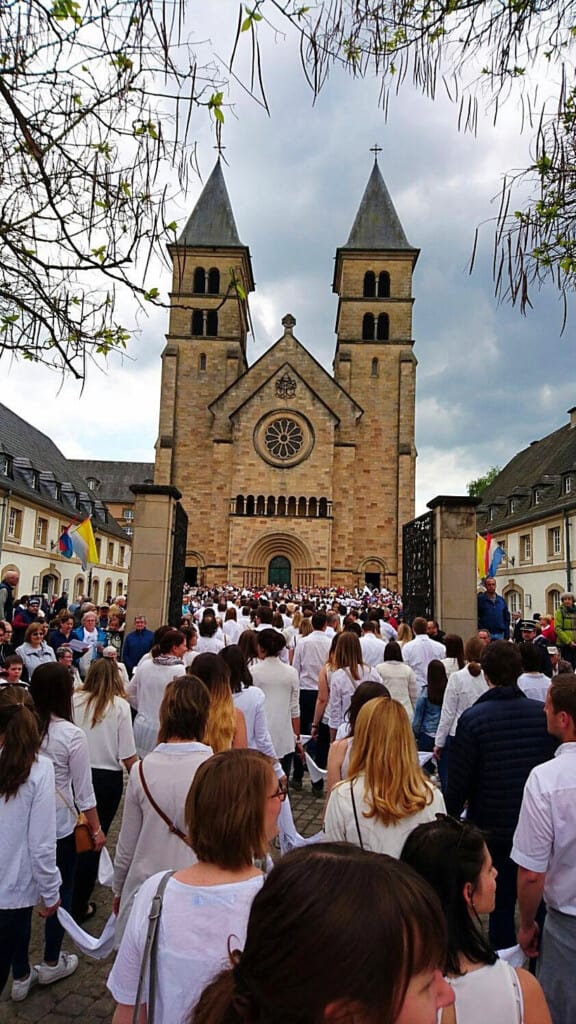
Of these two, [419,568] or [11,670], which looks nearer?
[11,670]

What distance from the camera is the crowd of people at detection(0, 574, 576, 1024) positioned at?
41.5 inches

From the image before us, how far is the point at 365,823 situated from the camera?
9.68 feet

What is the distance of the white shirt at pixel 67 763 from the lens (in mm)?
3875

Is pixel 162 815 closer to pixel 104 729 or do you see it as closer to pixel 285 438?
pixel 104 729

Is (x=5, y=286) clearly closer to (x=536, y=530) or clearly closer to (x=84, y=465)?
(x=536, y=530)

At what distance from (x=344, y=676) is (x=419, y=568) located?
700 cm

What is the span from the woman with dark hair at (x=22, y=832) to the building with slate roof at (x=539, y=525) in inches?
1076

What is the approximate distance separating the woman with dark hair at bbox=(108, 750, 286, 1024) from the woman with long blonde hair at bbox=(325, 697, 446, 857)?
891mm

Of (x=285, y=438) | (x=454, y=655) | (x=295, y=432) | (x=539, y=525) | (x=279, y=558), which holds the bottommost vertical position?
(x=454, y=655)

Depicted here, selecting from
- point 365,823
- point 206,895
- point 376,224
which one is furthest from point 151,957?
point 376,224

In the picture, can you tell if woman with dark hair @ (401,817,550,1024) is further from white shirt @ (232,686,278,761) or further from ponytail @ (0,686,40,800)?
white shirt @ (232,686,278,761)

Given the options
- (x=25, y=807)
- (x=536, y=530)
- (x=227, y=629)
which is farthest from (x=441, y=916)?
(x=536, y=530)

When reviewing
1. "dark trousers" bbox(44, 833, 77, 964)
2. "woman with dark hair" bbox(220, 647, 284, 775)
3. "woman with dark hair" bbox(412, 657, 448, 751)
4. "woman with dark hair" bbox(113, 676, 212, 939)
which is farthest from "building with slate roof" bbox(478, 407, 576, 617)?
"woman with dark hair" bbox(113, 676, 212, 939)

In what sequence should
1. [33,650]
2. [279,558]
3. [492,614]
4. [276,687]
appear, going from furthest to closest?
[279,558] < [492,614] < [33,650] < [276,687]
